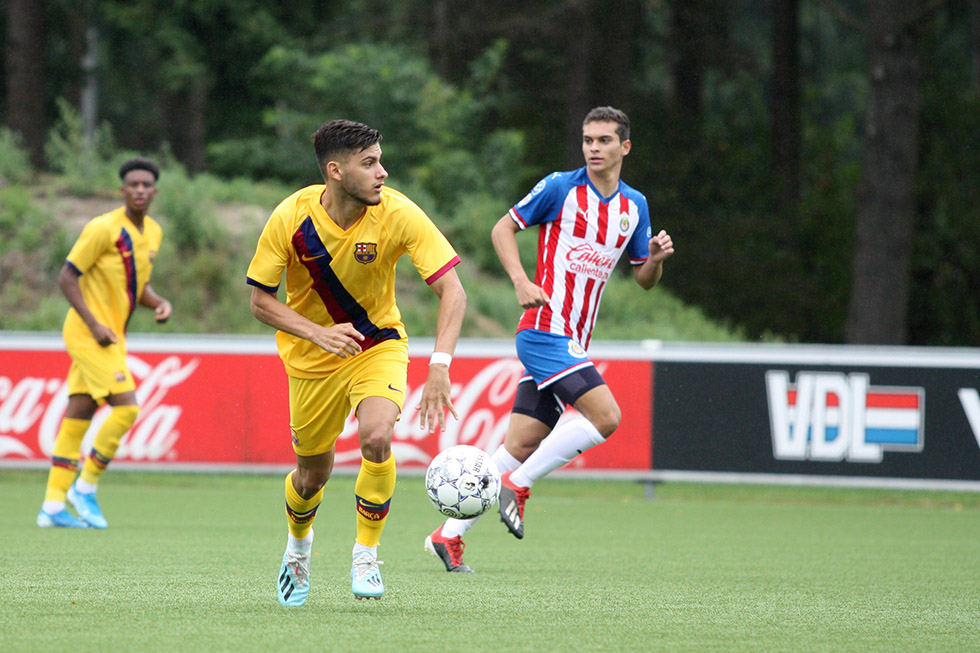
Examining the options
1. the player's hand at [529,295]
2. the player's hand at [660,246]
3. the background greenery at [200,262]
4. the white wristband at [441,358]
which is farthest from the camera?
the background greenery at [200,262]

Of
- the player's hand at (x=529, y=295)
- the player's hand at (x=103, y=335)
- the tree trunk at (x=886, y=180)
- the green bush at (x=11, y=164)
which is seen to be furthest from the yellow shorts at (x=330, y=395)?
the green bush at (x=11, y=164)

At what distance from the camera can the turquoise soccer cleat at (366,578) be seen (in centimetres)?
580

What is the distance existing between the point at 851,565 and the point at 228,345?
7506 mm

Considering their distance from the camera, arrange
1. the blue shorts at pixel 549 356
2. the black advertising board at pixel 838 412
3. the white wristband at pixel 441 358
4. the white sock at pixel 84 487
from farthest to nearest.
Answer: the black advertising board at pixel 838 412
the white sock at pixel 84 487
the blue shorts at pixel 549 356
the white wristband at pixel 441 358

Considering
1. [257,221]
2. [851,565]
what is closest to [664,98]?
[257,221]

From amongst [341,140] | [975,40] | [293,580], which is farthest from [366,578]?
[975,40]

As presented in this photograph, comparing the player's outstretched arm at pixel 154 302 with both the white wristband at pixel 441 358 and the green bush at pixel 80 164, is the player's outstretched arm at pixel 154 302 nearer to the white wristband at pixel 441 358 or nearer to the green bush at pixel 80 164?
the white wristband at pixel 441 358

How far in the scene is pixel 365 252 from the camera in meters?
5.83

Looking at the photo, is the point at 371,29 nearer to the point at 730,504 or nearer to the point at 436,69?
the point at 436,69

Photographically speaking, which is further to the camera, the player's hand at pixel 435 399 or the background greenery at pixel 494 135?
the background greenery at pixel 494 135

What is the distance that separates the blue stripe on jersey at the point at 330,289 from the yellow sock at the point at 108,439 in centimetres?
430

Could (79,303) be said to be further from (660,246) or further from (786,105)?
(786,105)

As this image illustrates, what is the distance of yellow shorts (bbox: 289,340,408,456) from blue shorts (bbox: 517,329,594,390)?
1.85 metres

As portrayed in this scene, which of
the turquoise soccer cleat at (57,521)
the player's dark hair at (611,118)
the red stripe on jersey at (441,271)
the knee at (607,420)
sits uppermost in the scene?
the player's dark hair at (611,118)
